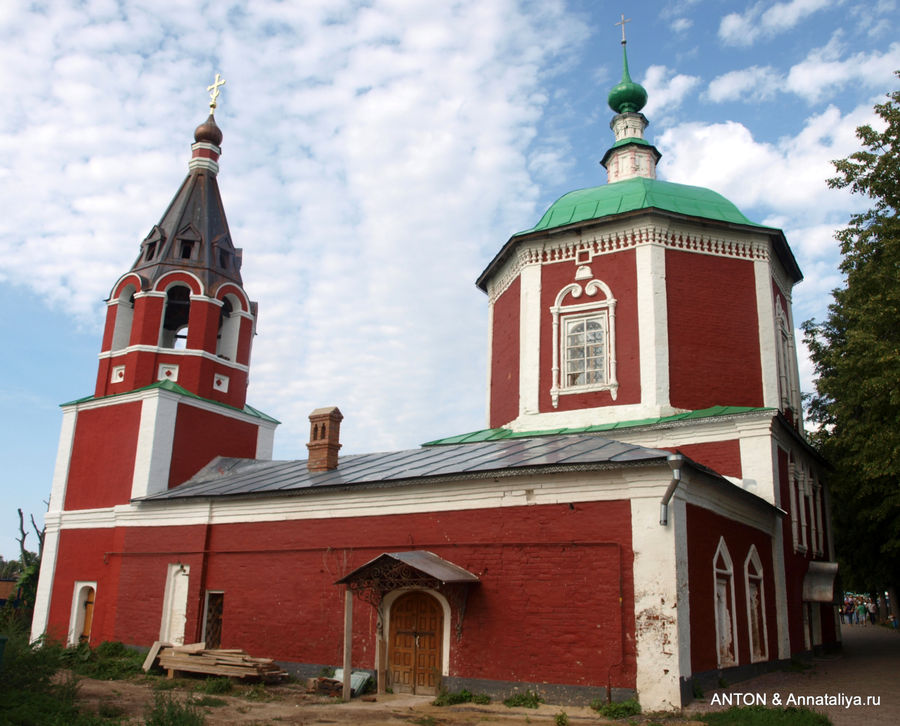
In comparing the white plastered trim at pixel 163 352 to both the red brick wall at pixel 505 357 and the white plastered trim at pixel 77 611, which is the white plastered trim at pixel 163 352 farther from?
the red brick wall at pixel 505 357

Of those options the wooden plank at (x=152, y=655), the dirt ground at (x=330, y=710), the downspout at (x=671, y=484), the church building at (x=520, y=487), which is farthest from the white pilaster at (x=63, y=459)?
the downspout at (x=671, y=484)

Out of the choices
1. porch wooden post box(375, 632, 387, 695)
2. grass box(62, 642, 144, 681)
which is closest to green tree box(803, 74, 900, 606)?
porch wooden post box(375, 632, 387, 695)

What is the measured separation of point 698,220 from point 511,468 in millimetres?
7166

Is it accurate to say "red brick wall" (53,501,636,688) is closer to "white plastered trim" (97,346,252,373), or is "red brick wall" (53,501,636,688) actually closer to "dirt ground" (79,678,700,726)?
"dirt ground" (79,678,700,726)

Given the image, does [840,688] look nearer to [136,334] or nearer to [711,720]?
[711,720]

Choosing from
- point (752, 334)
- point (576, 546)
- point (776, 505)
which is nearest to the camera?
point (576, 546)

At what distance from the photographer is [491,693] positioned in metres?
10.3

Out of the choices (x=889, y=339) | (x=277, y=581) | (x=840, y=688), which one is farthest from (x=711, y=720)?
(x=889, y=339)

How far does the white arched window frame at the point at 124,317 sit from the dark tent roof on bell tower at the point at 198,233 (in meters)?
0.58

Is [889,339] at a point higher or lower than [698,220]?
lower

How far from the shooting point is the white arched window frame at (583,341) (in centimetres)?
1497

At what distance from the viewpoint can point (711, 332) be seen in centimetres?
1498

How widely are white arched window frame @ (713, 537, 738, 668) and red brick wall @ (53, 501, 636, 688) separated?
1.86 meters

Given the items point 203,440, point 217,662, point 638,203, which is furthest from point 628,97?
point 217,662
